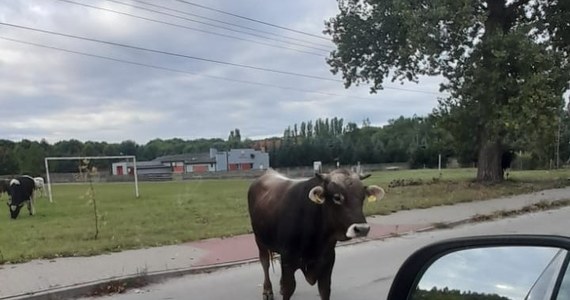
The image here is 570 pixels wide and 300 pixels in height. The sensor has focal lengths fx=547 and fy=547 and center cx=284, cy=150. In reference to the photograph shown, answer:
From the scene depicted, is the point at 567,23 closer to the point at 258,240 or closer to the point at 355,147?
the point at 258,240

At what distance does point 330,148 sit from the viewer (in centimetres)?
7275

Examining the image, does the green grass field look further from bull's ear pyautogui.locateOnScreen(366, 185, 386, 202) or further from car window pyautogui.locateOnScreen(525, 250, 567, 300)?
car window pyautogui.locateOnScreen(525, 250, 567, 300)

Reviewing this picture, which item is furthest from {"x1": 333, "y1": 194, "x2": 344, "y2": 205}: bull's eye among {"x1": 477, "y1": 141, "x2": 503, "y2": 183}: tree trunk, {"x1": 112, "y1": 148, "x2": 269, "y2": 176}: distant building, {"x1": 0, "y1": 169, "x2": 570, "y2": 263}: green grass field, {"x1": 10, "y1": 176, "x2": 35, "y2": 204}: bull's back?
{"x1": 112, "y1": 148, "x2": 269, "y2": 176}: distant building

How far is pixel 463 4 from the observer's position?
71.5 ft

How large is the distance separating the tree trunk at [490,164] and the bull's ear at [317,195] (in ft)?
74.0

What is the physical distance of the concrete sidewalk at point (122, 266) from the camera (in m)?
8.08

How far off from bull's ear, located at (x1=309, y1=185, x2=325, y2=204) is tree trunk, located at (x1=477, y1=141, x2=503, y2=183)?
22.5 meters

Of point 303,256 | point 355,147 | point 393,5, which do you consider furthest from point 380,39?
point 355,147

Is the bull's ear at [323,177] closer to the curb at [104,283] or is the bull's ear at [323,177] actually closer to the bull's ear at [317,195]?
the bull's ear at [317,195]

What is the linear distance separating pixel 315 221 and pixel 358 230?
713 millimetres

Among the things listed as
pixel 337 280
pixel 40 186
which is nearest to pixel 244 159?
pixel 40 186

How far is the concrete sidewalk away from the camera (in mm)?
8078

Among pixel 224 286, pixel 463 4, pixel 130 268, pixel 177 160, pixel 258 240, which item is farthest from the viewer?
pixel 177 160

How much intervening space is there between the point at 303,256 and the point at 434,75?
2116cm
